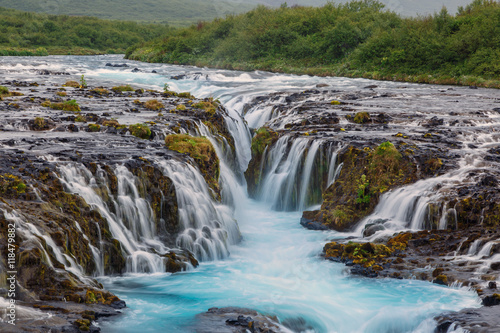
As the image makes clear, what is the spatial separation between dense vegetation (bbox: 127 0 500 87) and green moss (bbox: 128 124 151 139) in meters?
29.9

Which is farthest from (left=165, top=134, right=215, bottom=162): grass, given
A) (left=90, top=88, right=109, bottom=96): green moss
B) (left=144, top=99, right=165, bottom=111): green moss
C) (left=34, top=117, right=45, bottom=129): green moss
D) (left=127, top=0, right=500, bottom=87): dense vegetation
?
(left=127, top=0, right=500, bottom=87): dense vegetation

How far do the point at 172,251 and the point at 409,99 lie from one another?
2137cm

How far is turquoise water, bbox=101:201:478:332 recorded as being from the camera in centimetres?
965

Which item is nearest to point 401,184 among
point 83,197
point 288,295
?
point 288,295

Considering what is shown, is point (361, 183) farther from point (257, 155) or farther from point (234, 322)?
point (234, 322)

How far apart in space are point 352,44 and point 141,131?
45114 mm

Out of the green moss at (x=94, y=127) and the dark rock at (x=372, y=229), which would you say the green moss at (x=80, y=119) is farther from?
the dark rock at (x=372, y=229)

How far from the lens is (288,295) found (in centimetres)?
1105

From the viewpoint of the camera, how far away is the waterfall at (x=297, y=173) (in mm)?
18188

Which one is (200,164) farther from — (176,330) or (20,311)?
(20,311)

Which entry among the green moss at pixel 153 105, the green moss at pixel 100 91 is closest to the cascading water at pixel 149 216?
the green moss at pixel 153 105

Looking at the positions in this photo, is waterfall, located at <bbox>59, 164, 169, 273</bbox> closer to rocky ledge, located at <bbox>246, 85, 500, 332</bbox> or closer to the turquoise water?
the turquoise water

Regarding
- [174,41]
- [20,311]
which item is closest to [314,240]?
[20,311]

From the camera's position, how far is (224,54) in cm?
6519
